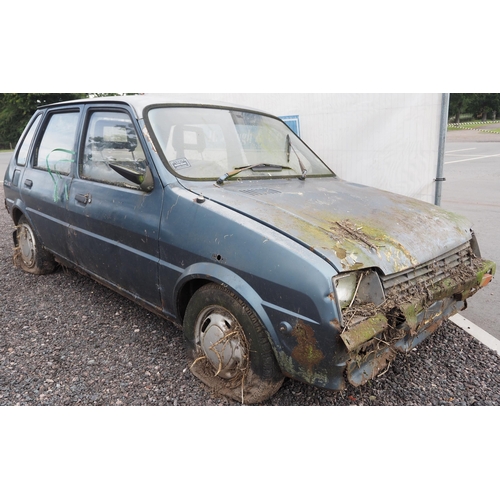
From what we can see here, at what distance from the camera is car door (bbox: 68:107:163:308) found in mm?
2975

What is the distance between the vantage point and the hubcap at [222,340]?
2.53m

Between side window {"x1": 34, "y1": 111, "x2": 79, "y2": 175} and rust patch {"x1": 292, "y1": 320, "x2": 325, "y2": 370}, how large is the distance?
2.76 m

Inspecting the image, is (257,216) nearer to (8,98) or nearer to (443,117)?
(443,117)

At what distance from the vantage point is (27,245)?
480 cm

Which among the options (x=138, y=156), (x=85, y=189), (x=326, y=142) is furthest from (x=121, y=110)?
(x=326, y=142)

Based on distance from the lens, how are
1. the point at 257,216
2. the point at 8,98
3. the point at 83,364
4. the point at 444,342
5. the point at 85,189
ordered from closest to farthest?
the point at 257,216 < the point at 83,364 < the point at 444,342 < the point at 85,189 < the point at 8,98

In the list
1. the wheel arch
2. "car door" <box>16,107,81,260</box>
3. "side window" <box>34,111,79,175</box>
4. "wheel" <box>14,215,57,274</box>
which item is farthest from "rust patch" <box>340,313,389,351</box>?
"wheel" <box>14,215,57,274</box>

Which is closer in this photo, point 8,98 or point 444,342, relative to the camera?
point 444,342

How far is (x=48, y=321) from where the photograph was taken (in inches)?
145

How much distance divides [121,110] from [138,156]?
491mm

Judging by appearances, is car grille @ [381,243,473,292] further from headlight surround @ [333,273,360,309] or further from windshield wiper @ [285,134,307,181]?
windshield wiper @ [285,134,307,181]

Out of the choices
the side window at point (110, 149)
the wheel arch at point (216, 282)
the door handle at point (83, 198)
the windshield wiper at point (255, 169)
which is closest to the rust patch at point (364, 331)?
the wheel arch at point (216, 282)

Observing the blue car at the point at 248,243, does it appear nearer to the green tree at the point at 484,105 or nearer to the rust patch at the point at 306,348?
the rust patch at the point at 306,348

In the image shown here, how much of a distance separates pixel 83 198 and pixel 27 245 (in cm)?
173
